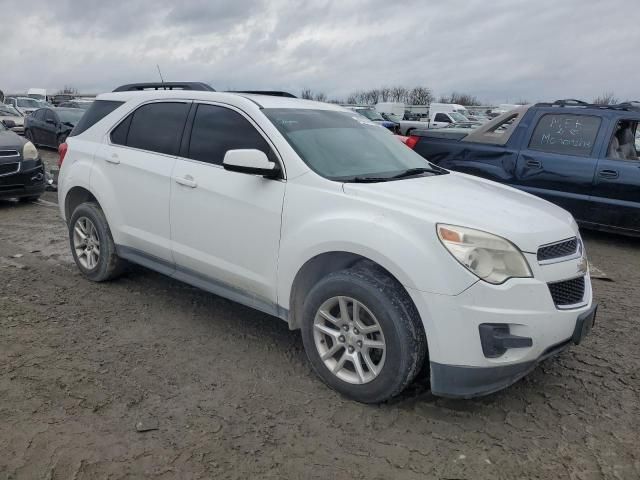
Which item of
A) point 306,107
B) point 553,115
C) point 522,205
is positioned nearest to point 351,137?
point 306,107

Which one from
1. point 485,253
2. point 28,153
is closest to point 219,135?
point 485,253

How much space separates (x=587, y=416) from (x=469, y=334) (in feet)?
3.24

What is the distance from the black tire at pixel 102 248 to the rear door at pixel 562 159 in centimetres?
498

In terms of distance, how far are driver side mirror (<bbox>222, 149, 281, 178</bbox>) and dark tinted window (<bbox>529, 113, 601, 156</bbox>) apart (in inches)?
186

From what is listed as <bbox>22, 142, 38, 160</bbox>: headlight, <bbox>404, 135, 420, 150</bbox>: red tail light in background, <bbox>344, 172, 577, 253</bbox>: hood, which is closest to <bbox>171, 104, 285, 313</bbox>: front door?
<bbox>344, 172, 577, 253</bbox>: hood

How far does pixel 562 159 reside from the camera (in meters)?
6.63

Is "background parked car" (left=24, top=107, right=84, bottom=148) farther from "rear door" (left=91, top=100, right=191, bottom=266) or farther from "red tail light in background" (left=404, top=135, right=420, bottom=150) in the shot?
"rear door" (left=91, top=100, right=191, bottom=266)

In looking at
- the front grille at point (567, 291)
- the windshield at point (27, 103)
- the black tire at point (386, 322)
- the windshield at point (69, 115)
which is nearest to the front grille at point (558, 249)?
the front grille at point (567, 291)

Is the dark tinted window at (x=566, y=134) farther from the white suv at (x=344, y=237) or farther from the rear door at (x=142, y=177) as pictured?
the rear door at (x=142, y=177)

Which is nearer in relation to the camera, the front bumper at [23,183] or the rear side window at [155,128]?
the rear side window at [155,128]

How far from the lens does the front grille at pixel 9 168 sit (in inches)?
318

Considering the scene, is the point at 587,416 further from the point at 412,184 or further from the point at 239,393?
the point at 239,393

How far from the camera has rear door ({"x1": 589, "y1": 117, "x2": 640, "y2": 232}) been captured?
6.22m

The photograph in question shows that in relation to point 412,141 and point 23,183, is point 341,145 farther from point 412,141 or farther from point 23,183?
point 23,183
